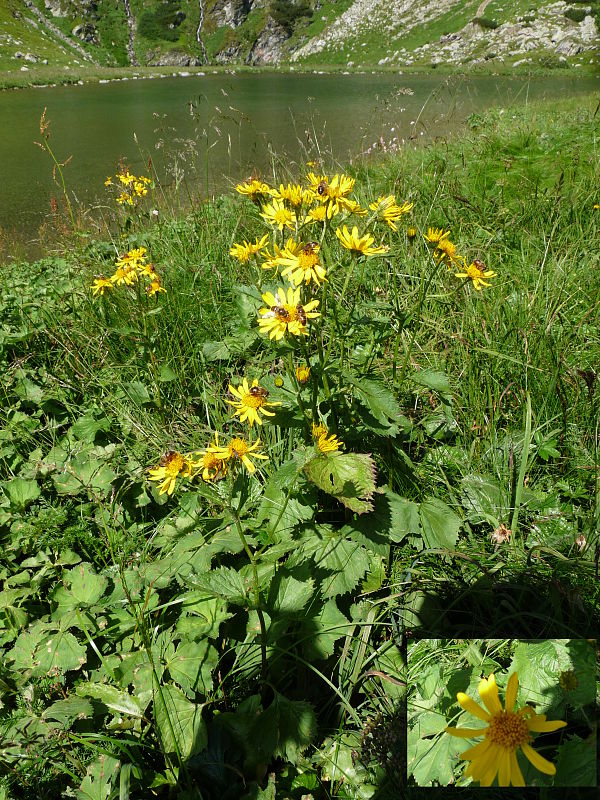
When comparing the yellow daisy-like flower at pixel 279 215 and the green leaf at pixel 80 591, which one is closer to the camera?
the green leaf at pixel 80 591

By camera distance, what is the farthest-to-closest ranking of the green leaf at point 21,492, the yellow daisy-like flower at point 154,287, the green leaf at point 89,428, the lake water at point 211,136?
the lake water at point 211,136 < the yellow daisy-like flower at point 154,287 < the green leaf at point 89,428 < the green leaf at point 21,492

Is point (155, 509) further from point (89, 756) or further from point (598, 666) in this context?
point (598, 666)

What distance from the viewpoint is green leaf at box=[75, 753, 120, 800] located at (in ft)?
3.19

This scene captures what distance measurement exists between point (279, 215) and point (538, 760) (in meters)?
1.36

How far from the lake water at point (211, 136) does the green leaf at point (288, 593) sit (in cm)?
258

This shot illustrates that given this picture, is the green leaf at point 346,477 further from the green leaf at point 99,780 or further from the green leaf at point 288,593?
the green leaf at point 99,780

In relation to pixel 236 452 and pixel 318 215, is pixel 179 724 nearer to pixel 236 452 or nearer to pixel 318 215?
pixel 236 452

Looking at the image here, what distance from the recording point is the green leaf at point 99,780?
0.97 meters

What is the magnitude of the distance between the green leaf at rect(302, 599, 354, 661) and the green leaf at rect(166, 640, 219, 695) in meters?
0.22

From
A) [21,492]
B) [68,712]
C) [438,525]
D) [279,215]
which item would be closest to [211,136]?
[279,215]

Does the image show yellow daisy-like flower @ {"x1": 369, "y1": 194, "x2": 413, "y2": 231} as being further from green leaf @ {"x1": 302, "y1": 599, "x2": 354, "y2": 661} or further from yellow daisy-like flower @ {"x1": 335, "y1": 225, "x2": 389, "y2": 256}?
green leaf @ {"x1": 302, "y1": 599, "x2": 354, "y2": 661}

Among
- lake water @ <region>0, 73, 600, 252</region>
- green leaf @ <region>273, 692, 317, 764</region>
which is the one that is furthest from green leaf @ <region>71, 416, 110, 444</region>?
lake water @ <region>0, 73, 600, 252</region>

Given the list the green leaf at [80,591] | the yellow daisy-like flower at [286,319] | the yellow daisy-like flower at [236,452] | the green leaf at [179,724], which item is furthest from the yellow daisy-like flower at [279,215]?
the green leaf at [179,724]

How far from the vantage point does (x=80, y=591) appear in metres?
1.33
